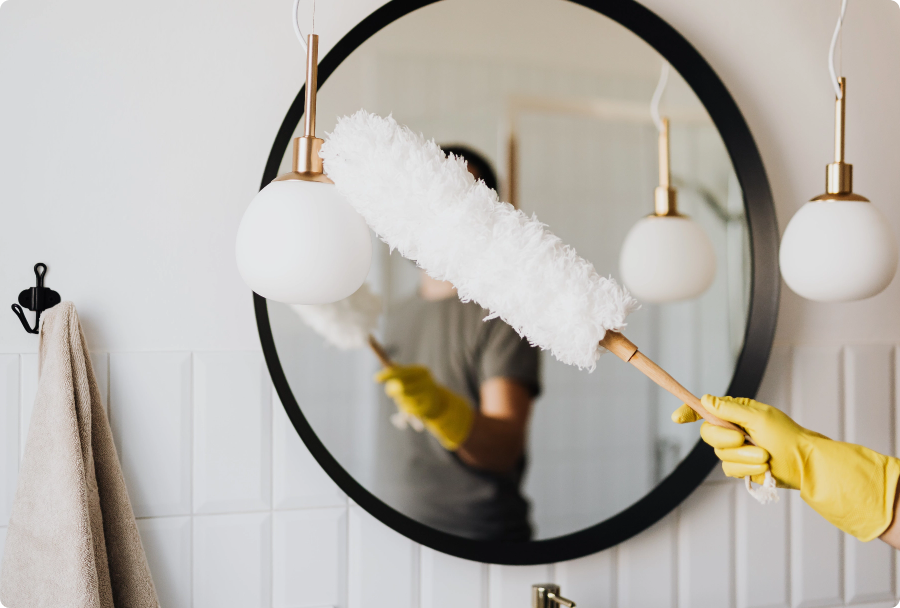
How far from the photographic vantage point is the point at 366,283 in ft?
2.82

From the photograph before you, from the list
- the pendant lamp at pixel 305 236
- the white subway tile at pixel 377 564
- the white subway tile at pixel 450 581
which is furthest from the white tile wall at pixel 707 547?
the pendant lamp at pixel 305 236

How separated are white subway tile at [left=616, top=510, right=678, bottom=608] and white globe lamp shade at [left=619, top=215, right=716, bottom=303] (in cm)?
35

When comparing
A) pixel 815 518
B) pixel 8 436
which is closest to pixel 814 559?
pixel 815 518

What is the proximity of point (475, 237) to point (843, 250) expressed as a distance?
1.72 ft

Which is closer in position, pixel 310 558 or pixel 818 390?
pixel 310 558

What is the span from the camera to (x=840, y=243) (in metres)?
0.80

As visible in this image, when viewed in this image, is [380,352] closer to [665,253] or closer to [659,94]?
[665,253]

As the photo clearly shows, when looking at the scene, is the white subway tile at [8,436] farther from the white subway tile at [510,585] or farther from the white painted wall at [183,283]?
the white subway tile at [510,585]

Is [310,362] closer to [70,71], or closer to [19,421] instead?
[19,421]

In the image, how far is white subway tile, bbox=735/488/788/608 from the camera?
1032 mm

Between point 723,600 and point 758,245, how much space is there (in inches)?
22.6

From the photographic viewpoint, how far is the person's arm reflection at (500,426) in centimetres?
90

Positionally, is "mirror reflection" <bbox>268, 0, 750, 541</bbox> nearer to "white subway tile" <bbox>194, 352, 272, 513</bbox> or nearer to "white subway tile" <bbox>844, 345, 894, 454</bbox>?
"white subway tile" <bbox>194, 352, 272, 513</bbox>

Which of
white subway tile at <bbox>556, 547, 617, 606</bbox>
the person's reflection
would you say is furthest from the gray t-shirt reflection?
white subway tile at <bbox>556, 547, 617, 606</bbox>
